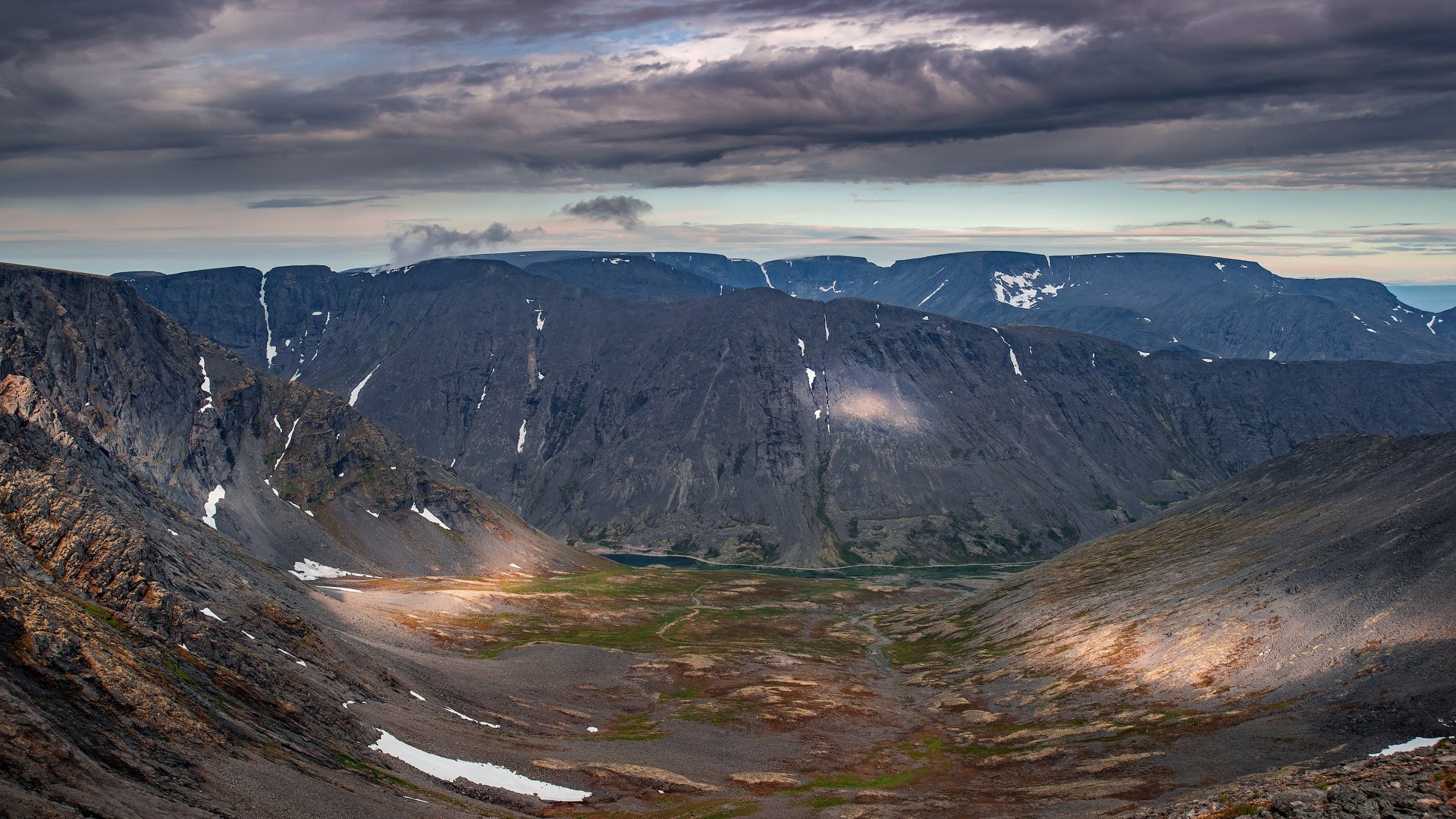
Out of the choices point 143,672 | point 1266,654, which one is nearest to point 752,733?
point 1266,654

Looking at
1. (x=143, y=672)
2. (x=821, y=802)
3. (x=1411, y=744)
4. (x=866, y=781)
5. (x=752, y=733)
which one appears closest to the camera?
(x=143, y=672)

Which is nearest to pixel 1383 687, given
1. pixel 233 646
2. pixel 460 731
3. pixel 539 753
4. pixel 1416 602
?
pixel 1416 602

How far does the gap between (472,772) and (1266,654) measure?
327 feet

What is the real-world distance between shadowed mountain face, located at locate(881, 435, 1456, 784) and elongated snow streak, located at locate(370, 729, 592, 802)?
58.5 m

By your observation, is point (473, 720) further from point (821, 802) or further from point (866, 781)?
point (866, 781)

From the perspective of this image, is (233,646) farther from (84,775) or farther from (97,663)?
(84,775)

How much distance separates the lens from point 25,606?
242 feet

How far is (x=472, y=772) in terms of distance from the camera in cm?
9262

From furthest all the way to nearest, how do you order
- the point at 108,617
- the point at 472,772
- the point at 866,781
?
the point at 866,781
the point at 472,772
the point at 108,617

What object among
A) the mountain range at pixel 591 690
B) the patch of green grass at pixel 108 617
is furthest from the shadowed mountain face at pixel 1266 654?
the patch of green grass at pixel 108 617

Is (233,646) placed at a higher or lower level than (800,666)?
higher

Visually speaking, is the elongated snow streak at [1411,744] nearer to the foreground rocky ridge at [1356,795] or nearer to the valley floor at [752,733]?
the valley floor at [752,733]

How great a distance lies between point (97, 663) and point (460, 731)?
3883 centimetres

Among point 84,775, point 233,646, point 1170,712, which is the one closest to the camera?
point 84,775
